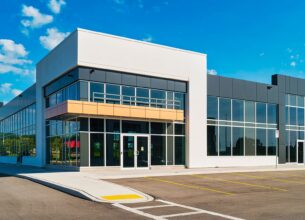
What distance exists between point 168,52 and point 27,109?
15181 millimetres

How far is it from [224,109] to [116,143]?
9.56m

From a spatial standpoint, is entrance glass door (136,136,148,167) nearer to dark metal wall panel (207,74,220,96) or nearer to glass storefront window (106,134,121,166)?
glass storefront window (106,134,121,166)

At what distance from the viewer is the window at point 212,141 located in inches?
1079

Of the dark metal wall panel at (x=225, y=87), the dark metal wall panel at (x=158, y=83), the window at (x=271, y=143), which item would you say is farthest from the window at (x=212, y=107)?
the window at (x=271, y=143)

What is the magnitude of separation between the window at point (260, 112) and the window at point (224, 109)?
10.3 ft

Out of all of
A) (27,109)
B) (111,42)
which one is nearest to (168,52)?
(111,42)

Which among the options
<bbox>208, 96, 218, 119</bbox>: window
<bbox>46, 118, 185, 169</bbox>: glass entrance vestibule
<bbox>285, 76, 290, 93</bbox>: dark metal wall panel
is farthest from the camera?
<bbox>285, 76, 290, 93</bbox>: dark metal wall panel

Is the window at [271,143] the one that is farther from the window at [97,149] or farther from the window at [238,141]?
the window at [97,149]

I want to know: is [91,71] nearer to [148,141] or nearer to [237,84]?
[148,141]

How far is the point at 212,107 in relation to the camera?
27.9 m

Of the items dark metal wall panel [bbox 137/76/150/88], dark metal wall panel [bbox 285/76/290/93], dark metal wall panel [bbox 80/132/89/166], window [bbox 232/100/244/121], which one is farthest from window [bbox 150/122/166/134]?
dark metal wall panel [bbox 285/76/290/93]

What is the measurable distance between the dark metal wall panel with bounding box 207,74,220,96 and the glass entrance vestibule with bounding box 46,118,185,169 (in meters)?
3.57

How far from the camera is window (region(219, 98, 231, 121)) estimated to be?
92.9ft

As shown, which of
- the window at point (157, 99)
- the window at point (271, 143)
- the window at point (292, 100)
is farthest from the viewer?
the window at point (292, 100)
